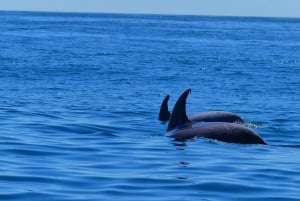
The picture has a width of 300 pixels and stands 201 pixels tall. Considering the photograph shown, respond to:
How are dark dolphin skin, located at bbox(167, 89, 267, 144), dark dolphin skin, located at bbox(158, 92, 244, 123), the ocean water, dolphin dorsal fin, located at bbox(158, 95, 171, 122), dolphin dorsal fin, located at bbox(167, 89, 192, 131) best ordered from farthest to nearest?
1. dolphin dorsal fin, located at bbox(158, 95, 171, 122)
2. dark dolphin skin, located at bbox(158, 92, 244, 123)
3. dolphin dorsal fin, located at bbox(167, 89, 192, 131)
4. dark dolphin skin, located at bbox(167, 89, 267, 144)
5. the ocean water

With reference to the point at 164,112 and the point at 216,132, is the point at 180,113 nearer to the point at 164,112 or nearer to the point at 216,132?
the point at 216,132

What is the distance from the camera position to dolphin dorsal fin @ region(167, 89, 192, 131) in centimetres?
1694

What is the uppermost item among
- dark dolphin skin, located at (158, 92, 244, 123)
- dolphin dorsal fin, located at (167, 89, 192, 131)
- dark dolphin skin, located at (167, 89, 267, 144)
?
dolphin dorsal fin, located at (167, 89, 192, 131)

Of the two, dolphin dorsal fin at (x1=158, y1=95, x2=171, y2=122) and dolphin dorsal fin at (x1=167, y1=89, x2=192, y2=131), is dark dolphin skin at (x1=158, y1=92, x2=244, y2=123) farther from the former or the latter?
dolphin dorsal fin at (x1=167, y1=89, x2=192, y2=131)

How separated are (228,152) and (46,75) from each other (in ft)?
72.8

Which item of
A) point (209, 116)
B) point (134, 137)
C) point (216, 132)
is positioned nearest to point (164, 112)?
point (209, 116)

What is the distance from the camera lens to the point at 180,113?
17047 mm

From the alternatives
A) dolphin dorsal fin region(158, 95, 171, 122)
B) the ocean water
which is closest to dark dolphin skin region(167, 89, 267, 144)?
the ocean water

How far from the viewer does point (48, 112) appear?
22.1 metres

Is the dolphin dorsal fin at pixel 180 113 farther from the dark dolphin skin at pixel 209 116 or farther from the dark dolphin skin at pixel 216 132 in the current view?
the dark dolphin skin at pixel 209 116

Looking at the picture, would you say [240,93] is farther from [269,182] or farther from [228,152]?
[269,182]

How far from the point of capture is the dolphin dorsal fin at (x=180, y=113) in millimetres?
16938

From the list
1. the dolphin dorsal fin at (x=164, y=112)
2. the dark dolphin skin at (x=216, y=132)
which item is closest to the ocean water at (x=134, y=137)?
the dark dolphin skin at (x=216, y=132)

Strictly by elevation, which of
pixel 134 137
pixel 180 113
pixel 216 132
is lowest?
pixel 134 137
